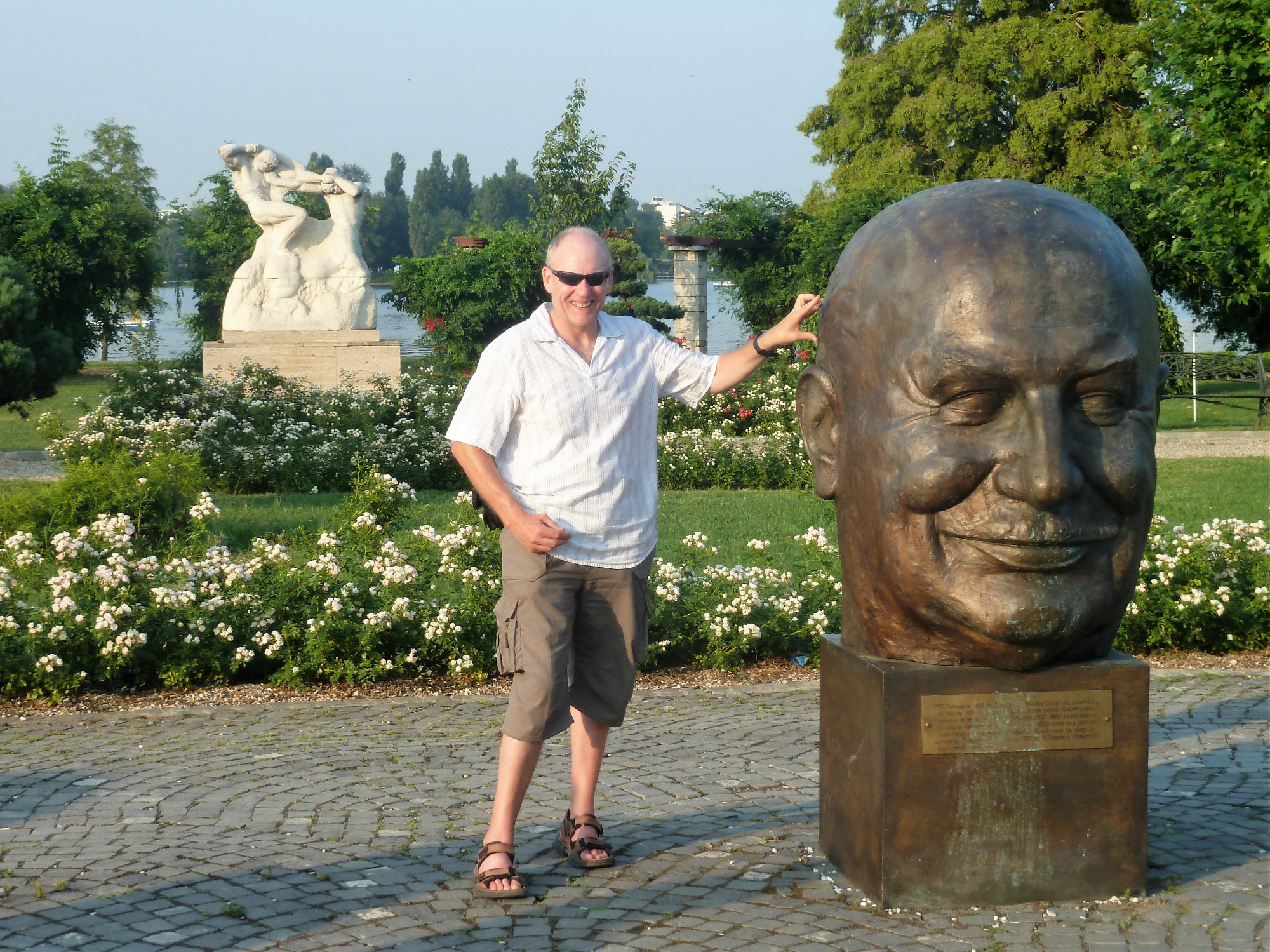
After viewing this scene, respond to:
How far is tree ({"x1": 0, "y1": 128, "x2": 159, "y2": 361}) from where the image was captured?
82.7 feet

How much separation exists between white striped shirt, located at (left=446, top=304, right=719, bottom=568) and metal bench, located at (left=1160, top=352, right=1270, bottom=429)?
1707 cm

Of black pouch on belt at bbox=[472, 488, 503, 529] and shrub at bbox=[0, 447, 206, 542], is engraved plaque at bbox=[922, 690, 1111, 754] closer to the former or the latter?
black pouch on belt at bbox=[472, 488, 503, 529]

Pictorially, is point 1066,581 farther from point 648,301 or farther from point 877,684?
point 648,301

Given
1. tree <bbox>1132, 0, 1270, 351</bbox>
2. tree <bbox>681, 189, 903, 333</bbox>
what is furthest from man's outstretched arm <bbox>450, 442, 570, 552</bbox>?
tree <bbox>681, 189, 903, 333</bbox>

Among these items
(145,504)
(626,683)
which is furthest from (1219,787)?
(145,504)

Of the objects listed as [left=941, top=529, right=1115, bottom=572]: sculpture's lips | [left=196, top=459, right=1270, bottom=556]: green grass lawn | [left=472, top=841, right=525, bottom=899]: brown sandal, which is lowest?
[left=472, top=841, right=525, bottom=899]: brown sandal

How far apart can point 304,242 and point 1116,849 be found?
61.2 feet

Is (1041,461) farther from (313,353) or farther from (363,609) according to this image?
(313,353)

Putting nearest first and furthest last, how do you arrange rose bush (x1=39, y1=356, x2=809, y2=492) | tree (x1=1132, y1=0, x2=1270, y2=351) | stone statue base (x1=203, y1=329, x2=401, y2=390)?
tree (x1=1132, y1=0, x2=1270, y2=351)
rose bush (x1=39, y1=356, x2=809, y2=492)
stone statue base (x1=203, y1=329, x2=401, y2=390)

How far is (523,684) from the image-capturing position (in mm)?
3771

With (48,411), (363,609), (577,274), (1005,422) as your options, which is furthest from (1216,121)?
(48,411)

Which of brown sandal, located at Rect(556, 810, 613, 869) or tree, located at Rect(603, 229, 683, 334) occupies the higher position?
tree, located at Rect(603, 229, 683, 334)

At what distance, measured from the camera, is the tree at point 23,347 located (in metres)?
13.2

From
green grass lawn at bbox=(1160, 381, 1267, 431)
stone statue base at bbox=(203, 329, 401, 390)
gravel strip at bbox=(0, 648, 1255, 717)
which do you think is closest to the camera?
gravel strip at bbox=(0, 648, 1255, 717)
